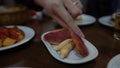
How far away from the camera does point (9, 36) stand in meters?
0.71

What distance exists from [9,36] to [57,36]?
0.17m

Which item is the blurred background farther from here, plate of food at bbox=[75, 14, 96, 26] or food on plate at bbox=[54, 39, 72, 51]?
food on plate at bbox=[54, 39, 72, 51]

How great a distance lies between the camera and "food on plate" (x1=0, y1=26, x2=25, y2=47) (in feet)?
2.17

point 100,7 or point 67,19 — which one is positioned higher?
point 67,19

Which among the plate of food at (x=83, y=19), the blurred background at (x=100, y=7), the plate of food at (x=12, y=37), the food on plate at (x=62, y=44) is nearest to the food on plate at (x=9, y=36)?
the plate of food at (x=12, y=37)

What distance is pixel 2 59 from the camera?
61 centimetres

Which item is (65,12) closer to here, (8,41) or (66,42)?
(66,42)

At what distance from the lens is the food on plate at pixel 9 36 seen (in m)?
0.66

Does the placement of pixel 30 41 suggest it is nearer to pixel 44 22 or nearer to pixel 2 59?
pixel 2 59

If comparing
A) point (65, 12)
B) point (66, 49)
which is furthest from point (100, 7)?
point (66, 49)

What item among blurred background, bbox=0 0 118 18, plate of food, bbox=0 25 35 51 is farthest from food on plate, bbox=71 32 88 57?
blurred background, bbox=0 0 118 18

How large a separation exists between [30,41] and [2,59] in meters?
0.14

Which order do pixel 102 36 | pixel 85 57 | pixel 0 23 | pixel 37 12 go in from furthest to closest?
pixel 37 12 < pixel 0 23 < pixel 102 36 < pixel 85 57

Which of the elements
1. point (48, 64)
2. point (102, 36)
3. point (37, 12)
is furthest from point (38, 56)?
point (37, 12)
